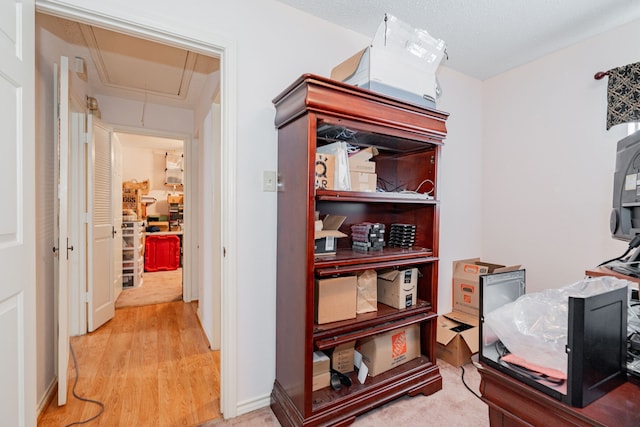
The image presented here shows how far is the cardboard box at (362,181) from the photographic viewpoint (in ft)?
5.97

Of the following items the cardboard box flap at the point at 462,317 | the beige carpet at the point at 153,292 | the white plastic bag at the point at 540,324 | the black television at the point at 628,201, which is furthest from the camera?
the beige carpet at the point at 153,292

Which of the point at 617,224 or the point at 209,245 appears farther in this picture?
the point at 209,245

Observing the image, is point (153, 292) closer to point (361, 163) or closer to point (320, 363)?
point (320, 363)

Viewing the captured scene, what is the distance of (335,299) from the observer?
1.66 m

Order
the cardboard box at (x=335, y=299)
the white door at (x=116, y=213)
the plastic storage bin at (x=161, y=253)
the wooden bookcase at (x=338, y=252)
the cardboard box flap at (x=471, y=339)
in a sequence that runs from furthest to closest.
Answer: the plastic storage bin at (x=161, y=253), the white door at (x=116, y=213), the cardboard box flap at (x=471, y=339), the cardboard box at (x=335, y=299), the wooden bookcase at (x=338, y=252)

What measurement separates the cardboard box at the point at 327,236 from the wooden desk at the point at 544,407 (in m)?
0.94

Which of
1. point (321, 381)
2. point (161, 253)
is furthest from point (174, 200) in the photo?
point (321, 381)

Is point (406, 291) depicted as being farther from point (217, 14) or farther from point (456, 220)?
point (217, 14)

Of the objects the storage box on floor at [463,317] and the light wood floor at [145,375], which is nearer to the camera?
the light wood floor at [145,375]

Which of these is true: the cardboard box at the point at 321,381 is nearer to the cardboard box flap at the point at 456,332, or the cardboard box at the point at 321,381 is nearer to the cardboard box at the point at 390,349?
the cardboard box at the point at 390,349

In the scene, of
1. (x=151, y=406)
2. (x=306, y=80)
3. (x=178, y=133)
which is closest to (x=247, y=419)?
(x=151, y=406)

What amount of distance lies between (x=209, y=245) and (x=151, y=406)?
135 cm

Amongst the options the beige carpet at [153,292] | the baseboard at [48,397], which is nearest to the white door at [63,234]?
the baseboard at [48,397]
